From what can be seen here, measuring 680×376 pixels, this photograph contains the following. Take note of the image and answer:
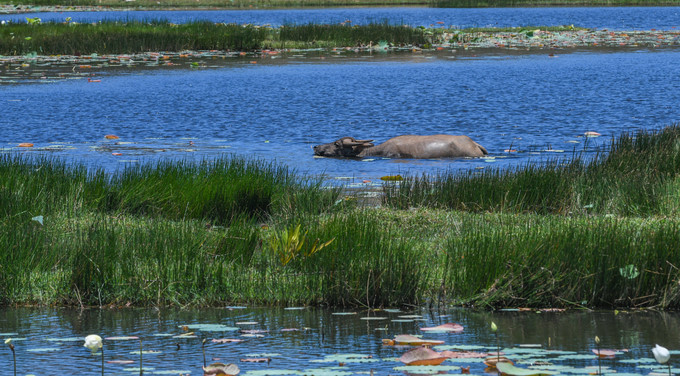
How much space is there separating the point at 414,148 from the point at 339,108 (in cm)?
834

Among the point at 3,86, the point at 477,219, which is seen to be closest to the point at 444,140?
the point at 477,219

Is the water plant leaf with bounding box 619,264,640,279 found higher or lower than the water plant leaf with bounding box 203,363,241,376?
lower

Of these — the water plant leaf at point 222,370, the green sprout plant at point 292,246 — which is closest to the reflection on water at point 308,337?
the water plant leaf at point 222,370

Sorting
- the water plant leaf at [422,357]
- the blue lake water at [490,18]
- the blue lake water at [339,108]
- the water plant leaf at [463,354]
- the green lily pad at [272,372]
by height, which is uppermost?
the blue lake water at [490,18]

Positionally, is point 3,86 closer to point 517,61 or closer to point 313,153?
point 313,153

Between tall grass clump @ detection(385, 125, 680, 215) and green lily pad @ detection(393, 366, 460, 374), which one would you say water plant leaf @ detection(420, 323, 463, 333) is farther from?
tall grass clump @ detection(385, 125, 680, 215)

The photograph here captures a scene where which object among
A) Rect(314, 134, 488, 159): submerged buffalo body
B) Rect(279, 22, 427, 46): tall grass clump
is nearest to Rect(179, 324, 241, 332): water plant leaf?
Rect(314, 134, 488, 159): submerged buffalo body

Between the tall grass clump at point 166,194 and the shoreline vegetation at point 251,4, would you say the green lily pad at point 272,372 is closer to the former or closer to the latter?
the tall grass clump at point 166,194

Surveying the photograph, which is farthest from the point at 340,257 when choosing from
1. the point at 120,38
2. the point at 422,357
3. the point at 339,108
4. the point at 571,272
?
the point at 120,38

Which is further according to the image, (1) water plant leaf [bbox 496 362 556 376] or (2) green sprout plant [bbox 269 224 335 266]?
(2) green sprout plant [bbox 269 224 335 266]

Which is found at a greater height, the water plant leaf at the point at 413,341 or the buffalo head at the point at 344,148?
the water plant leaf at the point at 413,341

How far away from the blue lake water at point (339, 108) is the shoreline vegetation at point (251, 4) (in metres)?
43.4

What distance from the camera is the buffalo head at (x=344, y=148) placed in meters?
15.7

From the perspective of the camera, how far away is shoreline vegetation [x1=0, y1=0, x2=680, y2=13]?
77.8 meters
